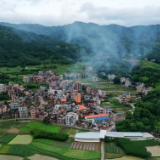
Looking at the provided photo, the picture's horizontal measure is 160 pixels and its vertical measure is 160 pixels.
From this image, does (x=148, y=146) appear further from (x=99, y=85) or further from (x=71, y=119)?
(x=99, y=85)

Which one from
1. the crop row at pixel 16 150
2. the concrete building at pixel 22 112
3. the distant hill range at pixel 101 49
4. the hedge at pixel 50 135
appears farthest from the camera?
the distant hill range at pixel 101 49

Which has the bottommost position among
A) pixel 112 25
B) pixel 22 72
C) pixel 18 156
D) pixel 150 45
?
pixel 18 156

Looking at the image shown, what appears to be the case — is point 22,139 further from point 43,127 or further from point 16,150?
point 43,127

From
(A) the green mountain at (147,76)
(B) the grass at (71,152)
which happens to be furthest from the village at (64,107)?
(B) the grass at (71,152)

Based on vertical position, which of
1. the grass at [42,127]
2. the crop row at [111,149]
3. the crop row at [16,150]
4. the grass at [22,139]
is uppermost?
the grass at [42,127]

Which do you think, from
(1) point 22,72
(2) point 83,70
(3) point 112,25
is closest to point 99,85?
(2) point 83,70

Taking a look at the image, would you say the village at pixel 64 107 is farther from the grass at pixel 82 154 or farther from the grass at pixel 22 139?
the grass at pixel 82 154
